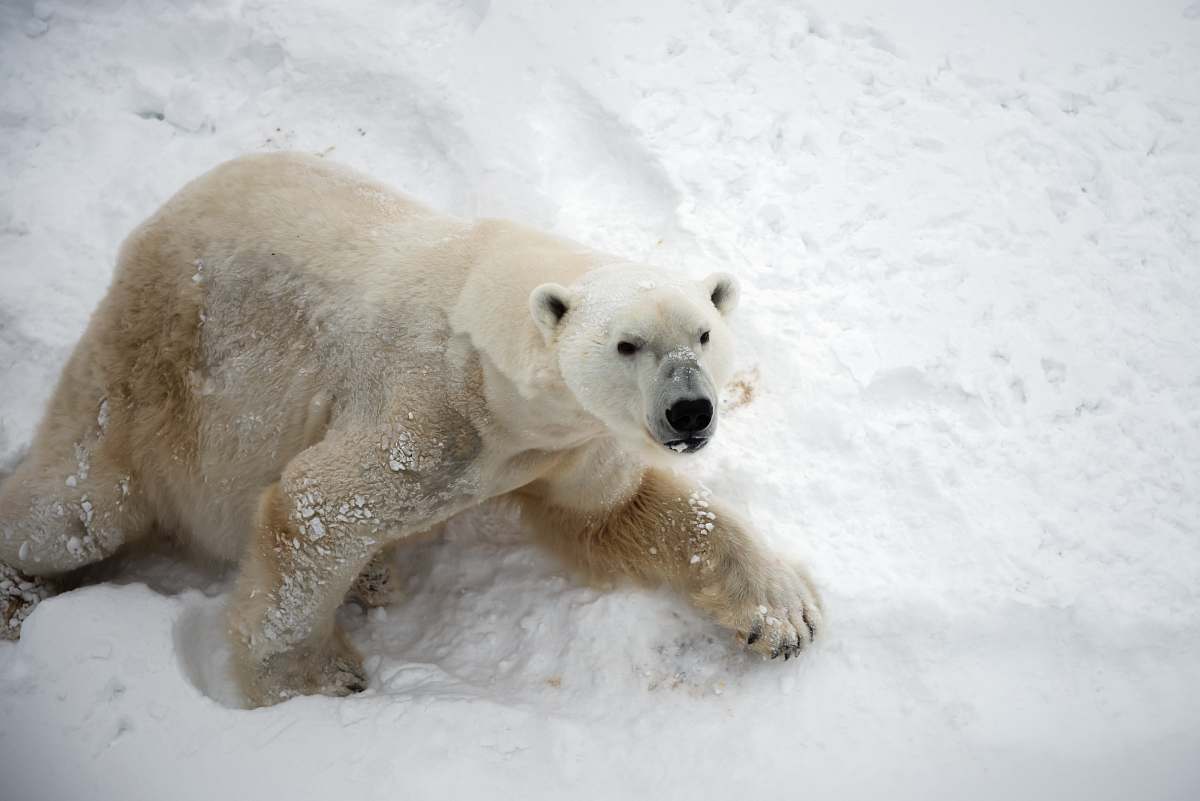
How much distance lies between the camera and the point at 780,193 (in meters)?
5.71

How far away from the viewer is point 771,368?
5.01m

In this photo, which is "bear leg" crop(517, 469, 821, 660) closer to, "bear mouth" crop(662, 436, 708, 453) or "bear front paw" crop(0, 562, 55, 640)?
"bear mouth" crop(662, 436, 708, 453)

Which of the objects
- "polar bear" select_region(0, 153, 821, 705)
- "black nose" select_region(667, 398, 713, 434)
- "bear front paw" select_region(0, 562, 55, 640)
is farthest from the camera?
"bear front paw" select_region(0, 562, 55, 640)

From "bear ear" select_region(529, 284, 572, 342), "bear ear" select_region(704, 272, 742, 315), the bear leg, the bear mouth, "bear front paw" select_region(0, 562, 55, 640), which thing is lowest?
"bear front paw" select_region(0, 562, 55, 640)

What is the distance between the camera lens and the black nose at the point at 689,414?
3.01 meters

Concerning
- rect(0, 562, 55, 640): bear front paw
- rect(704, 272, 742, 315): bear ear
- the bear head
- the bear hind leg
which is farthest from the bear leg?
rect(0, 562, 55, 640): bear front paw

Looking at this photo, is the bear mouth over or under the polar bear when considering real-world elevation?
over

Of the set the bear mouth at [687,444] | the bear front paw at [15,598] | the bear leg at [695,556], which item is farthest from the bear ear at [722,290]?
→ the bear front paw at [15,598]

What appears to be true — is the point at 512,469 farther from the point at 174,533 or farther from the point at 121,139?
the point at 121,139

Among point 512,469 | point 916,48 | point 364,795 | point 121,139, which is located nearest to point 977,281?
point 916,48

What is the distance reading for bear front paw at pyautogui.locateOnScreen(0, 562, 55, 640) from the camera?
14.3 feet

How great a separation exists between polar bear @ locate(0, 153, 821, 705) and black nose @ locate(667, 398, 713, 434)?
305mm

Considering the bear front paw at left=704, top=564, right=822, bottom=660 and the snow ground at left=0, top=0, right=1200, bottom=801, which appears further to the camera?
the bear front paw at left=704, top=564, right=822, bottom=660

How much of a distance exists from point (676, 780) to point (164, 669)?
2173 mm
